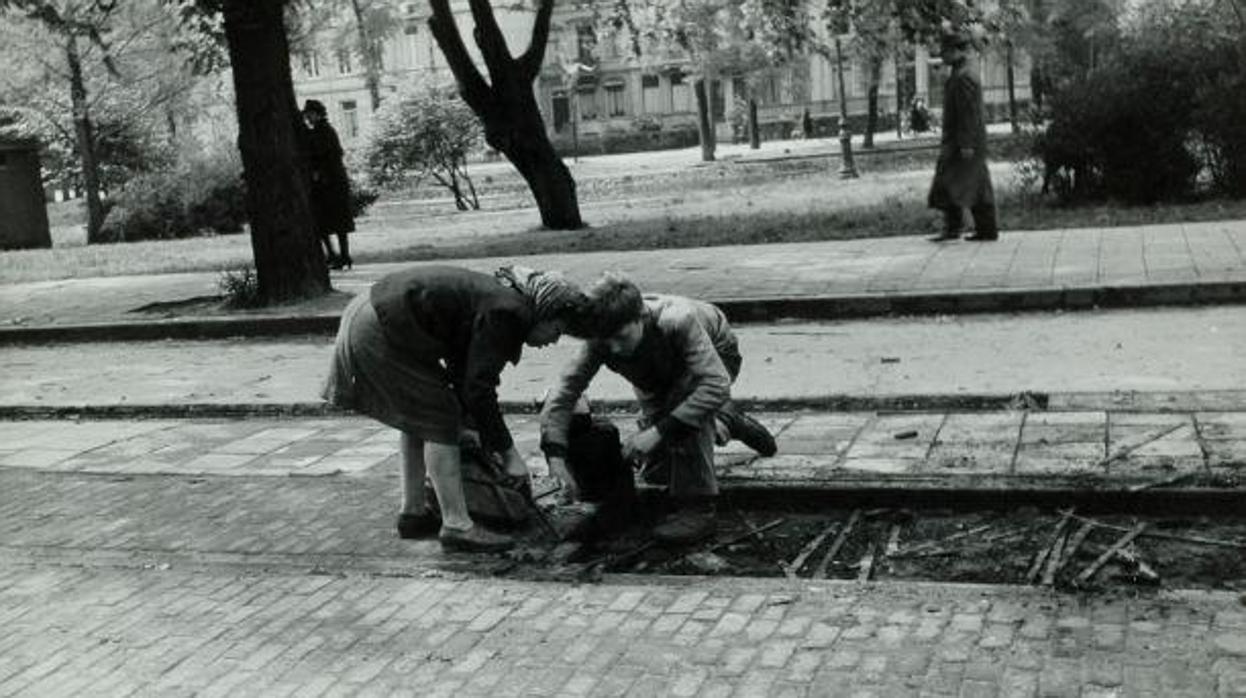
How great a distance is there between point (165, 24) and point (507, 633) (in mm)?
33679

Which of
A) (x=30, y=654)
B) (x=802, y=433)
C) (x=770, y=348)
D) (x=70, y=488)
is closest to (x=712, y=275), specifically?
(x=770, y=348)

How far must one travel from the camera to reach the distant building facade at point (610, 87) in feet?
205

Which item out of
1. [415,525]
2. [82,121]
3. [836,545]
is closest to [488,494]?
[415,525]

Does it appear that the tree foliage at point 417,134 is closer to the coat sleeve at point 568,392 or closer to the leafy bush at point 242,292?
the leafy bush at point 242,292

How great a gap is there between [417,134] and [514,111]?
6.11 metres

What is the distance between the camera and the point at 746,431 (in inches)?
247

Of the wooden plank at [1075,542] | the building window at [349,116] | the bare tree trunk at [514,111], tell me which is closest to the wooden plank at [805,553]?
the wooden plank at [1075,542]

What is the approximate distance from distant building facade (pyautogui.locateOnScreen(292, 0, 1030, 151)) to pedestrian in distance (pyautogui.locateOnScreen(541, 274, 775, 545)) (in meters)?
52.7

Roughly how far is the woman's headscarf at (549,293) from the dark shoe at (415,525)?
130 cm

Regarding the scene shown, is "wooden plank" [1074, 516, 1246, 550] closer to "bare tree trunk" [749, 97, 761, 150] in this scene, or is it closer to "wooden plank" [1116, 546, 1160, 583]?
"wooden plank" [1116, 546, 1160, 583]

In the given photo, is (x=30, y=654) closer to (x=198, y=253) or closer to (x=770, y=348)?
(x=770, y=348)

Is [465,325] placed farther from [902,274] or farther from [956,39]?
[956,39]

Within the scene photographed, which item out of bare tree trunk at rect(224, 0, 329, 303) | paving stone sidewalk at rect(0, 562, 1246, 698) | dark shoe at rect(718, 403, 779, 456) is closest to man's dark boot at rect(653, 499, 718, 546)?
dark shoe at rect(718, 403, 779, 456)

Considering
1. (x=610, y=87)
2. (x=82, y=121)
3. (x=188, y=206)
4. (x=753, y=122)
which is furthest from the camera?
(x=610, y=87)
